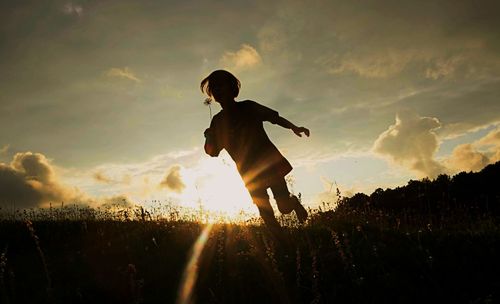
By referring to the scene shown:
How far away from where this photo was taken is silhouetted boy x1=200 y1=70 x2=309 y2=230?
6489 millimetres

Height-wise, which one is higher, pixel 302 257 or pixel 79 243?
pixel 79 243

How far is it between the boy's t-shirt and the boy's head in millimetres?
183

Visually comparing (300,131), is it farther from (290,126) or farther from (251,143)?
(251,143)

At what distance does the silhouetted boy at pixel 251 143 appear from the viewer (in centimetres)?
649

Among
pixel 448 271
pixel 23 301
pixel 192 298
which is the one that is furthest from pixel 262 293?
pixel 23 301

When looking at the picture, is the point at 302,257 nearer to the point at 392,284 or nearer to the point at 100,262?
the point at 392,284

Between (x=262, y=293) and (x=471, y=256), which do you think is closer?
(x=262, y=293)

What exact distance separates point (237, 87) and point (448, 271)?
4.06 meters

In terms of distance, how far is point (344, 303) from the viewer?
15.2ft

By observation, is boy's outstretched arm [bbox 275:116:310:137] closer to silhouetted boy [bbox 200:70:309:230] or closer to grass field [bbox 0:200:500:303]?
silhouetted boy [bbox 200:70:309:230]

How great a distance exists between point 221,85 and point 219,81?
0.07m

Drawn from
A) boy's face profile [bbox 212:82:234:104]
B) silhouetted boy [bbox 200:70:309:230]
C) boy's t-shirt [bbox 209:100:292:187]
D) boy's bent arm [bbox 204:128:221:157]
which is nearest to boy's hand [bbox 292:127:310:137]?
silhouetted boy [bbox 200:70:309:230]

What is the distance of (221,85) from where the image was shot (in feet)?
21.6

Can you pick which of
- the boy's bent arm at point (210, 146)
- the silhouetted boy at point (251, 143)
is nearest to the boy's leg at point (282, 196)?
the silhouetted boy at point (251, 143)
